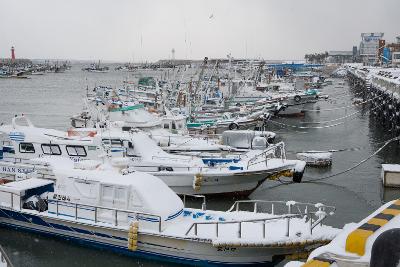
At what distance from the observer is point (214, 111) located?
140ft

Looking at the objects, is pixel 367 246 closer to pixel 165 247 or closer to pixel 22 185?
pixel 165 247

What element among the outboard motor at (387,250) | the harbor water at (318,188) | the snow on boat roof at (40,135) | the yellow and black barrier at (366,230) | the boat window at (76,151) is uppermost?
the outboard motor at (387,250)

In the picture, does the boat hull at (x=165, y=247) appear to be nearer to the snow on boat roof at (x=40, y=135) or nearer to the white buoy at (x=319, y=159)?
the snow on boat roof at (x=40, y=135)

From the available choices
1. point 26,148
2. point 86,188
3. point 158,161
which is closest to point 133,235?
point 86,188

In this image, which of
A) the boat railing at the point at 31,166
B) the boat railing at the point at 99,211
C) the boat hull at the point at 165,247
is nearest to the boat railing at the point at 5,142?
the boat railing at the point at 31,166

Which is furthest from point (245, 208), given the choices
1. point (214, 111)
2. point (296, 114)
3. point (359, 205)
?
point (296, 114)

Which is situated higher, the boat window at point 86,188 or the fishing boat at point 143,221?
the boat window at point 86,188

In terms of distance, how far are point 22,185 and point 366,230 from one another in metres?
13.7

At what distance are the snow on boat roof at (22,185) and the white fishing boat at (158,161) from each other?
3.31 metres

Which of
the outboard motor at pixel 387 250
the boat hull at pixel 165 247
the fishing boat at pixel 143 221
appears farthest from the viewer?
the boat hull at pixel 165 247

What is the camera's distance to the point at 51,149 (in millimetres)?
19891

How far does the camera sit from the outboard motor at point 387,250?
370 centimetres

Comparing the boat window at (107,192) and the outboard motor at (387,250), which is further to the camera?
the boat window at (107,192)

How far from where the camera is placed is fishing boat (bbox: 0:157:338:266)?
12664 millimetres
